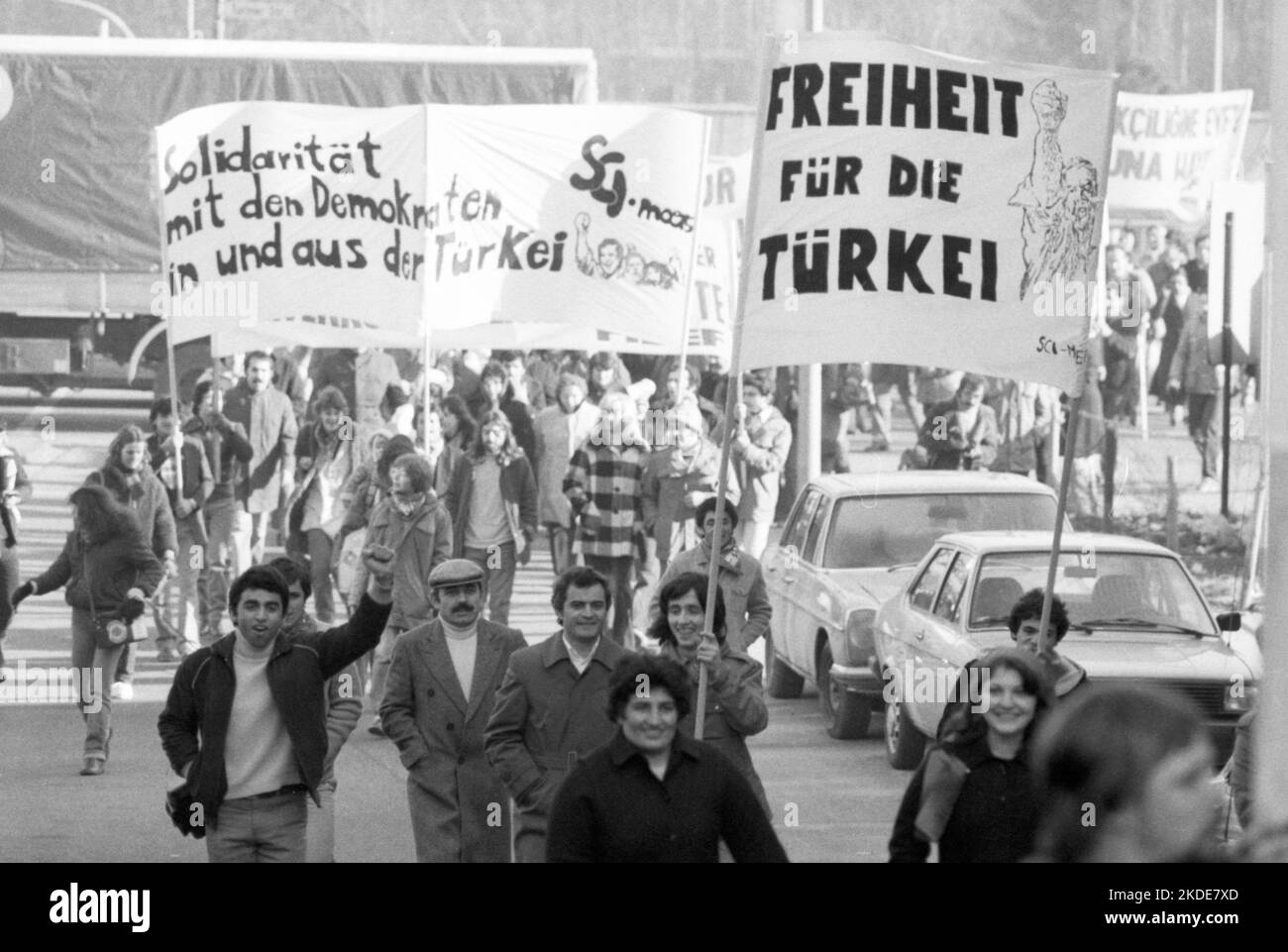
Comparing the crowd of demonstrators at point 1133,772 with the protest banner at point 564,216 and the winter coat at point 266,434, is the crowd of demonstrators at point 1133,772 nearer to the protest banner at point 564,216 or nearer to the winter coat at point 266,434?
the protest banner at point 564,216

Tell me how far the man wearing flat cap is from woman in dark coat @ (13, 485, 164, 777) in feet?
13.7

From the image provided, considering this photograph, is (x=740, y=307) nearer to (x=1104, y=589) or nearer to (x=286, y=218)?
(x=1104, y=589)

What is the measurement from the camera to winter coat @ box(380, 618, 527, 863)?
7.77 metres

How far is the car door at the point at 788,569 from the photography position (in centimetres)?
1419

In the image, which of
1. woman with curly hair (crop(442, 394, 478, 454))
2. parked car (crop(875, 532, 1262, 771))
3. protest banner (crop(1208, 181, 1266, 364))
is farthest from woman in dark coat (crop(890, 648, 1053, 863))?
protest banner (crop(1208, 181, 1266, 364))

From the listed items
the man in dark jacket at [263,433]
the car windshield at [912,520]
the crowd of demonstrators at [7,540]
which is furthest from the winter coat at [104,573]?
the man in dark jacket at [263,433]

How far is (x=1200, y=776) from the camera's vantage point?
317 centimetres

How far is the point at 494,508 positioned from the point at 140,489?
2253 mm

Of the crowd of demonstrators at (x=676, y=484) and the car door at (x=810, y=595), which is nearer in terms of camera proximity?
the car door at (x=810, y=595)

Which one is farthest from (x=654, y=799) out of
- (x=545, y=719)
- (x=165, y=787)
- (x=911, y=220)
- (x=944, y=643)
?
(x=165, y=787)

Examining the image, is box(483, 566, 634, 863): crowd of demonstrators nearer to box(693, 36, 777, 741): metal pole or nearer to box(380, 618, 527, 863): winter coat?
box(380, 618, 527, 863): winter coat

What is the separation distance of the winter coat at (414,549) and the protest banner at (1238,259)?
6.46m

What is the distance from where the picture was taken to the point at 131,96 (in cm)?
2545

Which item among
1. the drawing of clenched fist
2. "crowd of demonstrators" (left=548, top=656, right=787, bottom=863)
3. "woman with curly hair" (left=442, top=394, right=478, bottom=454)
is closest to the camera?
"crowd of demonstrators" (left=548, top=656, right=787, bottom=863)
